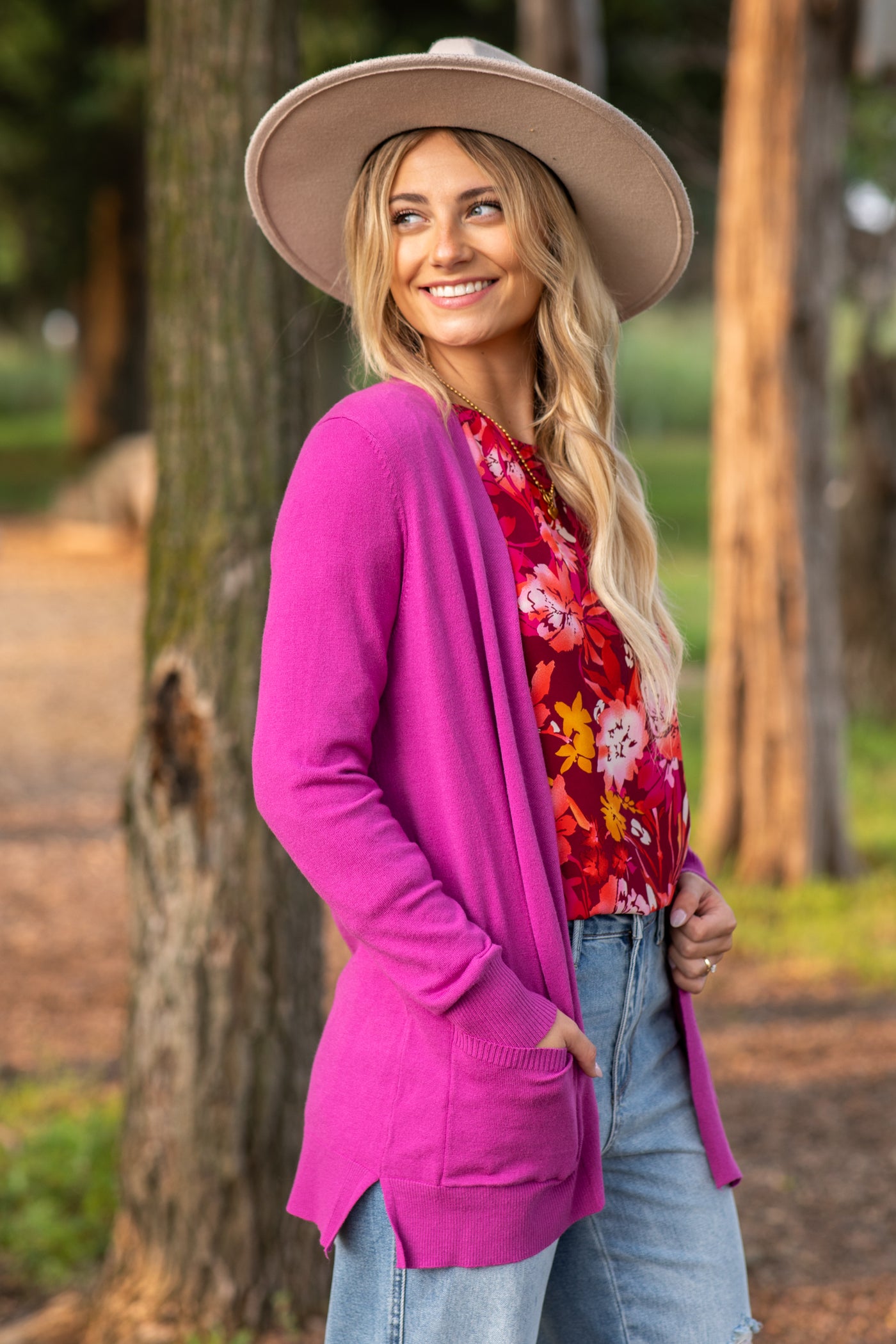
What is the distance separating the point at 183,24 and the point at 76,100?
14.6m

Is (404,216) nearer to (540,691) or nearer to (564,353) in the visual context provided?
(564,353)

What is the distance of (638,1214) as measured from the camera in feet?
5.68

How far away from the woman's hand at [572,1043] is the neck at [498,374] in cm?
72

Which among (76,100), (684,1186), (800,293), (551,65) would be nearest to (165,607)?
(684,1186)

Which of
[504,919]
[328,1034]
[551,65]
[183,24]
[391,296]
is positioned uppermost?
[551,65]

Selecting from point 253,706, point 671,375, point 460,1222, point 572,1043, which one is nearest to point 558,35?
point 253,706

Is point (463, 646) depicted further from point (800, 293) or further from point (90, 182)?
point (90, 182)

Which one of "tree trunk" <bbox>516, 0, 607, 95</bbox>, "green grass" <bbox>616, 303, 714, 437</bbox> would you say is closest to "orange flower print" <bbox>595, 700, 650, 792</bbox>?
"tree trunk" <bbox>516, 0, 607, 95</bbox>

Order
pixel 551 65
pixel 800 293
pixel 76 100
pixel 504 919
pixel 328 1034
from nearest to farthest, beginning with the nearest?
1. pixel 504 919
2. pixel 328 1034
3. pixel 800 293
4. pixel 551 65
5. pixel 76 100

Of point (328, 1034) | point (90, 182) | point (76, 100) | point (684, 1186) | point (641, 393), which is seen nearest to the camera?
point (328, 1034)

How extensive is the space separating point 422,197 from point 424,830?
0.77 metres

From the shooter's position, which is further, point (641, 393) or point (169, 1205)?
point (641, 393)

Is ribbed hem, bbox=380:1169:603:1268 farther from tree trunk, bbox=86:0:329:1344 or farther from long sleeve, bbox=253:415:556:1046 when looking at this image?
tree trunk, bbox=86:0:329:1344

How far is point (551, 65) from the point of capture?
7125mm
